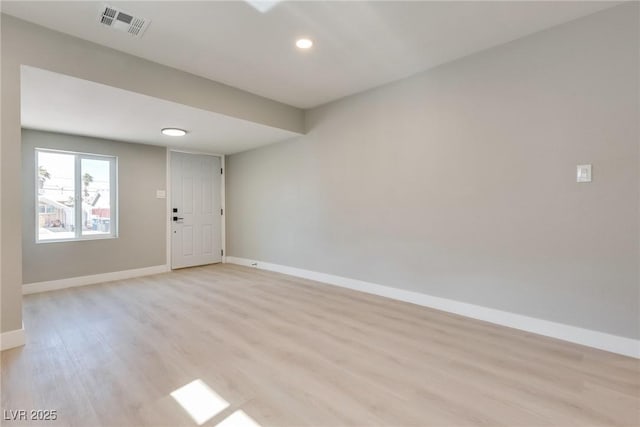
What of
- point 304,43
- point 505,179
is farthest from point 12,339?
point 505,179

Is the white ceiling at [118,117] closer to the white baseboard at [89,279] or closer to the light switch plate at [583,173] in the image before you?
the white baseboard at [89,279]

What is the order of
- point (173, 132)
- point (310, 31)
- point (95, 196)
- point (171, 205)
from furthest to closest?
point (171, 205) < point (95, 196) < point (173, 132) < point (310, 31)

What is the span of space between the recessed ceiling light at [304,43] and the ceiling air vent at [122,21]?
1.28 metres

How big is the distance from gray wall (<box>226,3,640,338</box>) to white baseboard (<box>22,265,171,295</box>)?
10.1 ft

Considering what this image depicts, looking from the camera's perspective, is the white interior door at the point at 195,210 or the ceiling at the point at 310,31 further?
the white interior door at the point at 195,210

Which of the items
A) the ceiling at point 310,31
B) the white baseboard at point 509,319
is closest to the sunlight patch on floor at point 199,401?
the white baseboard at point 509,319

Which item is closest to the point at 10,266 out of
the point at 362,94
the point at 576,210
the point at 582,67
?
the point at 362,94

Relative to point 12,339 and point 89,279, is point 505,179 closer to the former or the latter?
point 12,339

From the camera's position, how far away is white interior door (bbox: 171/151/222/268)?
566cm

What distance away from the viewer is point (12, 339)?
2.41m

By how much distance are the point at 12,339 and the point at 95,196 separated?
2.89 metres

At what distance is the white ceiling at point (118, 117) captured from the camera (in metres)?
2.87

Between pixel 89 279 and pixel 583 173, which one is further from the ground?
pixel 583 173

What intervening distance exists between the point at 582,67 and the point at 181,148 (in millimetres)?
5714
